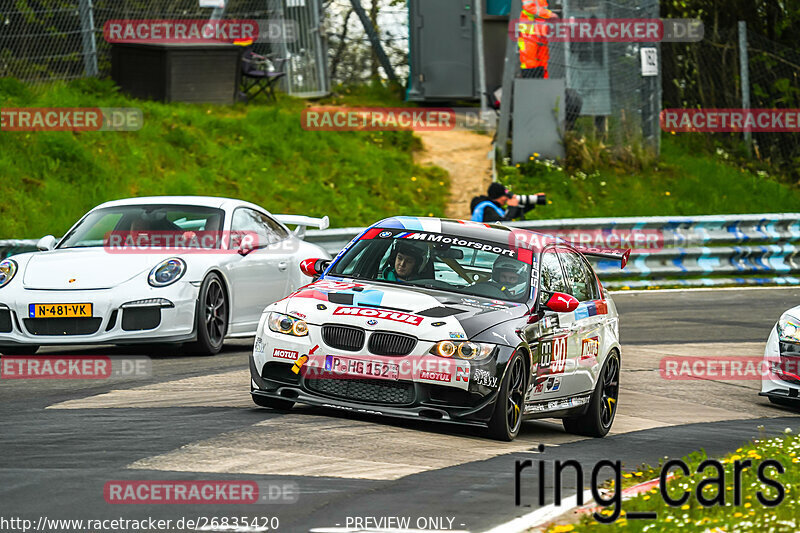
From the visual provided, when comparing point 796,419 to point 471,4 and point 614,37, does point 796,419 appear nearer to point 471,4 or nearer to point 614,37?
point 614,37

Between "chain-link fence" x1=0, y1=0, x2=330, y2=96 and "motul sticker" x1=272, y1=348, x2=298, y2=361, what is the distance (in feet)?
46.8

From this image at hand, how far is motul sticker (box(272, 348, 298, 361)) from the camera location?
28.1 ft

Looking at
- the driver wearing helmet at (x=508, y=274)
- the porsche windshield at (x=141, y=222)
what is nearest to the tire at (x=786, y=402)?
the driver wearing helmet at (x=508, y=274)

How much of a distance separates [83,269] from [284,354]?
11.9 ft

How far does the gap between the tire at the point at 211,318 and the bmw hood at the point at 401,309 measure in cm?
304

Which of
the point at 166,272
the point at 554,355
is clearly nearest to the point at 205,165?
the point at 166,272

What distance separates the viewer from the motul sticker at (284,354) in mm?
8578

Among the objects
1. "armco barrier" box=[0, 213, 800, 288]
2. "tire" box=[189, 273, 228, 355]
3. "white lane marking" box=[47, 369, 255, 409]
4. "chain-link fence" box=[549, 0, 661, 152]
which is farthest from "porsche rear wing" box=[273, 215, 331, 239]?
"chain-link fence" box=[549, 0, 661, 152]

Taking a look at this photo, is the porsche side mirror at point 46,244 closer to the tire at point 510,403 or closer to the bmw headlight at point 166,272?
the bmw headlight at point 166,272

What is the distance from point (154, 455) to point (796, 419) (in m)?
5.92

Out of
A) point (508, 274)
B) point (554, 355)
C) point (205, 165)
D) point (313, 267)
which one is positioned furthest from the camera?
point (205, 165)

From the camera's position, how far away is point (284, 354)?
8617mm

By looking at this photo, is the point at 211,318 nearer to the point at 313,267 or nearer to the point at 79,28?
the point at 313,267

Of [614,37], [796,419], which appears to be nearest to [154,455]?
[796,419]
